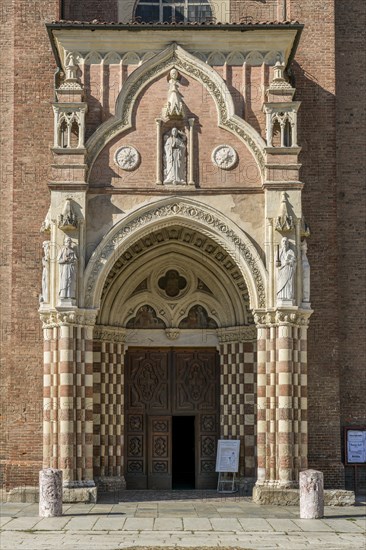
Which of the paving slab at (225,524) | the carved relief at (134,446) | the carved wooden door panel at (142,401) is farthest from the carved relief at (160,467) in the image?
the paving slab at (225,524)

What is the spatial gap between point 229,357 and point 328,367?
2.30 metres

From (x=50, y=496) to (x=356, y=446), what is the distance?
25.1ft

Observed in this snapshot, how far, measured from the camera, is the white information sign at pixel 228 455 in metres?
22.1

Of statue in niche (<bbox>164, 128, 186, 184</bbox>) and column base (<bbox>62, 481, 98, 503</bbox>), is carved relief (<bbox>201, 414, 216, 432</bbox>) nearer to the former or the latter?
column base (<bbox>62, 481, 98, 503</bbox>)

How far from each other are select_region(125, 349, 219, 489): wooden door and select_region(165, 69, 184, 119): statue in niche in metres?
5.75

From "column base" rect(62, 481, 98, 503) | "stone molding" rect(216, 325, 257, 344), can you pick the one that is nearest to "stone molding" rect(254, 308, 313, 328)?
"stone molding" rect(216, 325, 257, 344)

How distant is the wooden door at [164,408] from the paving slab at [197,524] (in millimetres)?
4668

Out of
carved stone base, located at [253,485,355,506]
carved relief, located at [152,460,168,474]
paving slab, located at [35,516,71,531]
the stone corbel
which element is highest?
the stone corbel

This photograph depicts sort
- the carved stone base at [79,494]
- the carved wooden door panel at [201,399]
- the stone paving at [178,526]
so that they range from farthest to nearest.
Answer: the carved wooden door panel at [201,399]
the carved stone base at [79,494]
the stone paving at [178,526]

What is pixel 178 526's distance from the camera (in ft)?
57.7

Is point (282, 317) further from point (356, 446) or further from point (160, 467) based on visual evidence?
point (160, 467)


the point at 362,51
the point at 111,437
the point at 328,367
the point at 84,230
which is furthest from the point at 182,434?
the point at 362,51

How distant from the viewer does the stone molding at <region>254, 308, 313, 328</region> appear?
67.9 ft

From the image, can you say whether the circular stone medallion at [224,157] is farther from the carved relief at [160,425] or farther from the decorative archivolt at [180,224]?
the carved relief at [160,425]
